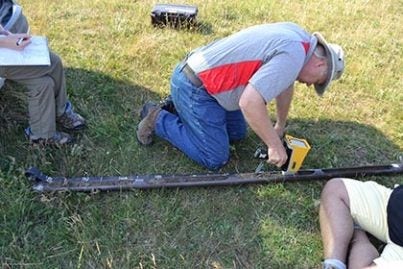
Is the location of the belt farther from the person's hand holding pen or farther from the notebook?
the person's hand holding pen

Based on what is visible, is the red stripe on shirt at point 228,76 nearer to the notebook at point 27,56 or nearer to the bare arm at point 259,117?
the bare arm at point 259,117

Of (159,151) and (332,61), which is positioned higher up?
(332,61)

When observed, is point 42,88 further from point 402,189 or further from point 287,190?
point 402,189

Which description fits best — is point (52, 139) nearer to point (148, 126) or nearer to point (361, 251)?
point (148, 126)

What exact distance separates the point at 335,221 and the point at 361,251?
232mm

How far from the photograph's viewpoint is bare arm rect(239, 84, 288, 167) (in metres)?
3.18

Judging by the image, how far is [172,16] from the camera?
5.55 metres

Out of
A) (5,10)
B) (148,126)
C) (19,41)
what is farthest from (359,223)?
(5,10)

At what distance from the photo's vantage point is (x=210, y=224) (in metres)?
3.40

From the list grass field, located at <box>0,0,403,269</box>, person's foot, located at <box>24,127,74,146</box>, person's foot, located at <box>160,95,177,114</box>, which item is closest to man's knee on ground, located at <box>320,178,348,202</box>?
grass field, located at <box>0,0,403,269</box>

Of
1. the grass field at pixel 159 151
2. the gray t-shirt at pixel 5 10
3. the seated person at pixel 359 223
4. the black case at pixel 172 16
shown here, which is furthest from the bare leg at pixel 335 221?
the black case at pixel 172 16

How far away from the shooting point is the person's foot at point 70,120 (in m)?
4.00

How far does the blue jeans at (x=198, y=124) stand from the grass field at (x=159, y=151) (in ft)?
0.41

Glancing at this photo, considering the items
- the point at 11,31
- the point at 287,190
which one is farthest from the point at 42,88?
the point at 287,190
